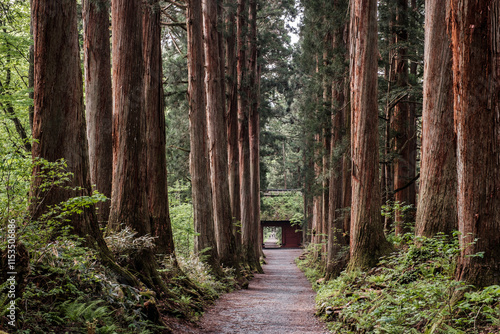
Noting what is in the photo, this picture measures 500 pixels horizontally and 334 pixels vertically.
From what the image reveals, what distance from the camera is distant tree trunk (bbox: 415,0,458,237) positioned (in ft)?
23.9

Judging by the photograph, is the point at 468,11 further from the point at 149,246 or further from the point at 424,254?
the point at 149,246

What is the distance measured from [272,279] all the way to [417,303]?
1399 cm

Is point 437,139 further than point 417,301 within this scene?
Yes

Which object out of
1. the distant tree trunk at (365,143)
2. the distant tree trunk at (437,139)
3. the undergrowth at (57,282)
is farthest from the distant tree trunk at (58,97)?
the distant tree trunk at (365,143)

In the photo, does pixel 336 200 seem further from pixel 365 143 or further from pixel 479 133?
pixel 479 133

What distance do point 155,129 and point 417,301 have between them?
6.78 metres

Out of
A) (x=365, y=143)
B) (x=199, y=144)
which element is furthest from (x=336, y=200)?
(x=365, y=143)

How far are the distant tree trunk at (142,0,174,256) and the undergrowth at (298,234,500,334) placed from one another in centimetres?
391

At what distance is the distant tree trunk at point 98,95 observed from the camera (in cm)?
945

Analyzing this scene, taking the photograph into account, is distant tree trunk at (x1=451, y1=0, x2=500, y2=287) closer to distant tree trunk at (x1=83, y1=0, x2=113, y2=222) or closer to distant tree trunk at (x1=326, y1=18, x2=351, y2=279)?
distant tree trunk at (x1=83, y1=0, x2=113, y2=222)

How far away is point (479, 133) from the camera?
4.88 meters

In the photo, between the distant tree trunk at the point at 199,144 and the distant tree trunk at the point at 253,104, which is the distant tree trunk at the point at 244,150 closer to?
the distant tree trunk at the point at 253,104

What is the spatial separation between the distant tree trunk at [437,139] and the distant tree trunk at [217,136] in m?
8.50

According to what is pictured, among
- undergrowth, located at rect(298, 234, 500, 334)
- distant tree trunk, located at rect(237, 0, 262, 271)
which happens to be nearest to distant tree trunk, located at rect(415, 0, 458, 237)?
undergrowth, located at rect(298, 234, 500, 334)
